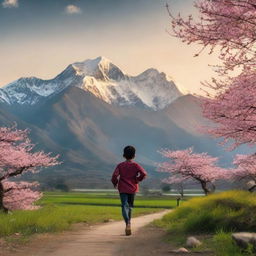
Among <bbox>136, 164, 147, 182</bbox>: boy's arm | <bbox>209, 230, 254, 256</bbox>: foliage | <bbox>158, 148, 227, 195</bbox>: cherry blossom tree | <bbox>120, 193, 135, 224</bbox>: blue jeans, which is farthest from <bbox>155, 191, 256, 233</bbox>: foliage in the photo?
<bbox>158, 148, 227, 195</bbox>: cherry blossom tree

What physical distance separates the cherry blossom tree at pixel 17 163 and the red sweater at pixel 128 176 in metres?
16.3

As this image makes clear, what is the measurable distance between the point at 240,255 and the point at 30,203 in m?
37.2

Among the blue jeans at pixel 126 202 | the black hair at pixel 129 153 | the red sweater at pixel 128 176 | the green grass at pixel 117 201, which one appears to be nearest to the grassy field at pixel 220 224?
the blue jeans at pixel 126 202

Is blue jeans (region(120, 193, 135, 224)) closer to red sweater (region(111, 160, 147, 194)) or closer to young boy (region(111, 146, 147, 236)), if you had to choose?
young boy (region(111, 146, 147, 236))

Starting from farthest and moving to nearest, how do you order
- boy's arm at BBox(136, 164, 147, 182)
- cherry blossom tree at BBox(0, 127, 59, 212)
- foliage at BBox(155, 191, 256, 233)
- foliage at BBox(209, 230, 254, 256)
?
cherry blossom tree at BBox(0, 127, 59, 212) < foliage at BBox(155, 191, 256, 233) < boy's arm at BBox(136, 164, 147, 182) < foliage at BBox(209, 230, 254, 256)

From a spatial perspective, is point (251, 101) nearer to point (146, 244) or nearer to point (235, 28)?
point (235, 28)

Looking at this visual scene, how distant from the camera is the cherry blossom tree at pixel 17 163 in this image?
32562 mm

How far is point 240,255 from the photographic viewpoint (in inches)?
432

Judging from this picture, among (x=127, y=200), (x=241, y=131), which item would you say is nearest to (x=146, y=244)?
(x=127, y=200)

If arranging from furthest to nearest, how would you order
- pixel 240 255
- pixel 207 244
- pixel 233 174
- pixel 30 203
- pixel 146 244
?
pixel 233 174 → pixel 30 203 → pixel 146 244 → pixel 207 244 → pixel 240 255

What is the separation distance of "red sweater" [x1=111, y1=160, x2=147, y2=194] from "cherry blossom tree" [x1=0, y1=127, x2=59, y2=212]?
16253 millimetres

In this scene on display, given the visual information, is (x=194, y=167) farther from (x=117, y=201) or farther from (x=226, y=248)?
(x=226, y=248)

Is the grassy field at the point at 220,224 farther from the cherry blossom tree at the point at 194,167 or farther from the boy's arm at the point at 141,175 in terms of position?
the cherry blossom tree at the point at 194,167

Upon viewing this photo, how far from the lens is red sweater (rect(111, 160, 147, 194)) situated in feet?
54.2
